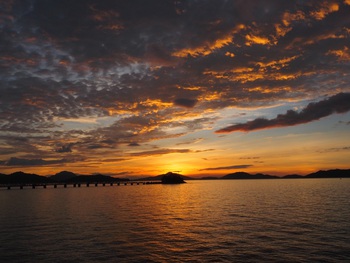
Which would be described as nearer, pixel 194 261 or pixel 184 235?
pixel 194 261

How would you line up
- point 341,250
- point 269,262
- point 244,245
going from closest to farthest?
point 269,262 → point 341,250 → point 244,245

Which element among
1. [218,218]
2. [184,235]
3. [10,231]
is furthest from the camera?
[218,218]

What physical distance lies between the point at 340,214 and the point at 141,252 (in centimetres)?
4171

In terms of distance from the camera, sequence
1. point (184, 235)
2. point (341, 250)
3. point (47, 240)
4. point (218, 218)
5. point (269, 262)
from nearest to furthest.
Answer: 1. point (269, 262)
2. point (341, 250)
3. point (47, 240)
4. point (184, 235)
5. point (218, 218)

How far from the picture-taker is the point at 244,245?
31500 millimetres

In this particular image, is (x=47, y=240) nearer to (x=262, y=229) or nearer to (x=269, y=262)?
(x=269, y=262)

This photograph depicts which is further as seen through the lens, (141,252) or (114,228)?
(114,228)

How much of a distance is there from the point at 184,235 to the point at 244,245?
8830 mm

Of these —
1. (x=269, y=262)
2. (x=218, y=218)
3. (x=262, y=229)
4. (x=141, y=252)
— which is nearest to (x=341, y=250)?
(x=269, y=262)

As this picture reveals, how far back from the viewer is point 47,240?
114 ft

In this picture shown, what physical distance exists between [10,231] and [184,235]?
80.4 ft

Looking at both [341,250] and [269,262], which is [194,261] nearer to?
[269,262]

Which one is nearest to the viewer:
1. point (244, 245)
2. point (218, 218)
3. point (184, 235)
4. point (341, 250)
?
point (341, 250)

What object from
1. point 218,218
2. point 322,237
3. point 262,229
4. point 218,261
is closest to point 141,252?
point 218,261
